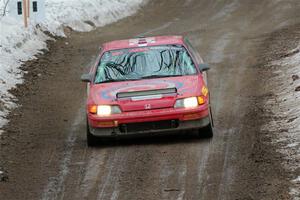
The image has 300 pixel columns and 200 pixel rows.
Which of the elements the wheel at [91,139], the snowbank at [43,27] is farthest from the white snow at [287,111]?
the snowbank at [43,27]

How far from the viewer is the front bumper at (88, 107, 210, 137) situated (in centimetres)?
1193

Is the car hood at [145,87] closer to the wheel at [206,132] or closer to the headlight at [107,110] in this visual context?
the headlight at [107,110]

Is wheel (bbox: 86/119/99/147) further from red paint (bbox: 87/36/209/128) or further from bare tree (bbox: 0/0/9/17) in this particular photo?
bare tree (bbox: 0/0/9/17)

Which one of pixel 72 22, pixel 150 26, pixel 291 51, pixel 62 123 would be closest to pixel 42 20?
pixel 72 22

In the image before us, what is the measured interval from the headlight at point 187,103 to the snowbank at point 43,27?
3770mm

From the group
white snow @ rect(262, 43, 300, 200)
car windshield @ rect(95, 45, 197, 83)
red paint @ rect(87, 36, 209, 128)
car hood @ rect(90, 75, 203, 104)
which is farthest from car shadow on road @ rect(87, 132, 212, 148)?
white snow @ rect(262, 43, 300, 200)

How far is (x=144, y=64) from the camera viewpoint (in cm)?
1312

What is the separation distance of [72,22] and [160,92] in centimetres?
1476

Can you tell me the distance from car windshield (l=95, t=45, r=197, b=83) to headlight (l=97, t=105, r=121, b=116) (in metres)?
0.86

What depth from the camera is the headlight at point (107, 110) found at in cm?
1204

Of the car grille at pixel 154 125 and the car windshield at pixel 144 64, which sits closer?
the car grille at pixel 154 125

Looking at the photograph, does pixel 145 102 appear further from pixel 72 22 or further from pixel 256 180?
pixel 72 22

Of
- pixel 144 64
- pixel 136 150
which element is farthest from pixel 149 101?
pixel 144 64

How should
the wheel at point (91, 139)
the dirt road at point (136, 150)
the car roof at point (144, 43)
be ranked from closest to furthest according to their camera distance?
the dirt road at point (136, 150) → the wheel at point (91, 139) → the car roof at point (144, 43)
